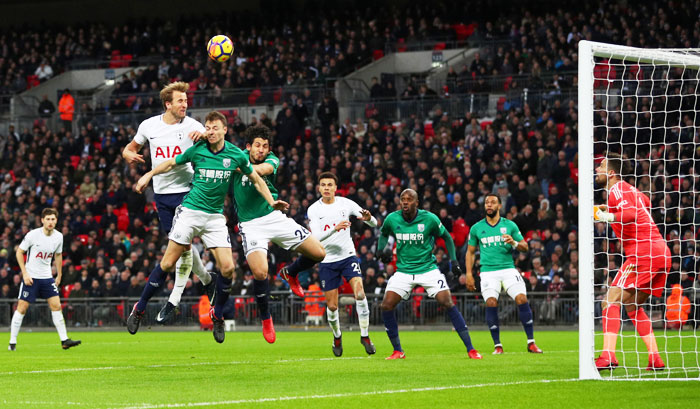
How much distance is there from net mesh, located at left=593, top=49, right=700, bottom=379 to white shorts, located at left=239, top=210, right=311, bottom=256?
12.1ft

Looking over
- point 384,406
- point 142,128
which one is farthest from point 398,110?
point 384,406

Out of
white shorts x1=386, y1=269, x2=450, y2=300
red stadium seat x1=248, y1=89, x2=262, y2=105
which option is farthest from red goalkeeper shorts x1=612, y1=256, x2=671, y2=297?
red stadium seat x1=248, y1=89, x2=262, y2=105

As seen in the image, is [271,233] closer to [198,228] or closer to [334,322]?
[198,228]

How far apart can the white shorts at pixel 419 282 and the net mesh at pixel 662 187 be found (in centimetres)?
209

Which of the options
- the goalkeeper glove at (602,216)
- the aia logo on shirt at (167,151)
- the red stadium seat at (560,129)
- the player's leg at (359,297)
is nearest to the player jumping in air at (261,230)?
the aia logo on shirt at (167,151)

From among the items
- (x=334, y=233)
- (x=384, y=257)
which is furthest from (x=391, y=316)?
(x=334, y=233)

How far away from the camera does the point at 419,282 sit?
13.6m

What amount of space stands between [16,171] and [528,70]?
686 inches

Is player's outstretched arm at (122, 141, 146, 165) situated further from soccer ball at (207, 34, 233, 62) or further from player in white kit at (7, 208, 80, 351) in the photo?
player in white kit at (7, 208, 80, 351)

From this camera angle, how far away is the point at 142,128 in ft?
41.5

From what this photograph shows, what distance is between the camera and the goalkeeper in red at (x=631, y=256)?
10.8 m

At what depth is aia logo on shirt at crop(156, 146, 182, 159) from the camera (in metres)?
12.6

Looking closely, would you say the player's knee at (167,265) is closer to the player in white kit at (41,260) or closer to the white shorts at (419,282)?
the white shorts at (419,282)

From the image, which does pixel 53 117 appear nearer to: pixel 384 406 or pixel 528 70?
pixel 528 70
